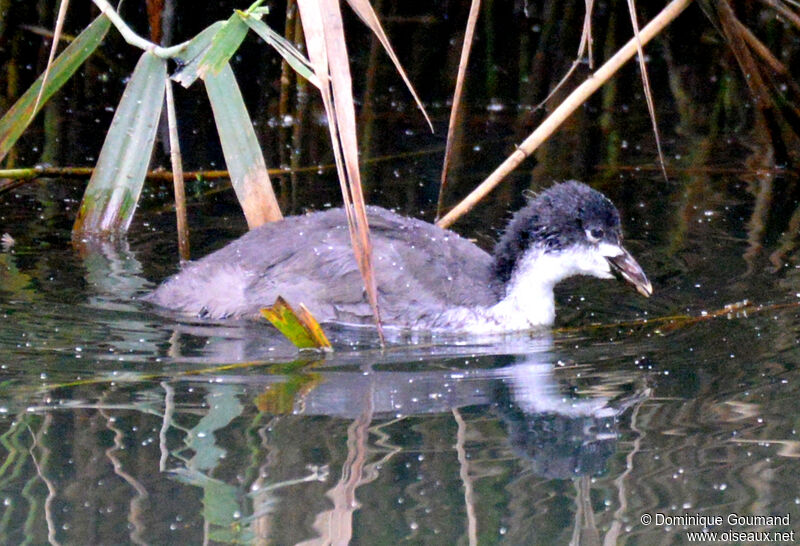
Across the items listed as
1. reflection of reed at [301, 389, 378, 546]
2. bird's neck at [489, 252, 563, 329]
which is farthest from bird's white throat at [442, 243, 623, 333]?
reflection of reed at [301, 389, 378, 546]

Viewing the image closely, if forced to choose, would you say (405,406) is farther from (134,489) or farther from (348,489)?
(134,489)

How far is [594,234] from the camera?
5.66m

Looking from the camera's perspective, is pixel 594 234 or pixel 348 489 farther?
pixel 594 234

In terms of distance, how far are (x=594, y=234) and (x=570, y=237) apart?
12 centimetres

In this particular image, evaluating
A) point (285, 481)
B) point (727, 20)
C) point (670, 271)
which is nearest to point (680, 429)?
point (285, 481)

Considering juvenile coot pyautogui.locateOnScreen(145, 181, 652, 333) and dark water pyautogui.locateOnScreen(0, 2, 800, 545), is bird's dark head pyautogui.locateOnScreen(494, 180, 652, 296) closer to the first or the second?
juvenile coot pyautogui.locateOnScreen(145, 181, 652, 333)

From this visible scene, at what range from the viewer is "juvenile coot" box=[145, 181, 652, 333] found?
5.55m

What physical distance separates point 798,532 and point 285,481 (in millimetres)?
1451

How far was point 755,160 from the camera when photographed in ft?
27.2

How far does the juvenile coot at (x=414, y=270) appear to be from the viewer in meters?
5.55

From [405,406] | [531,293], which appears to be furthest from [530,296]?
[405,406]

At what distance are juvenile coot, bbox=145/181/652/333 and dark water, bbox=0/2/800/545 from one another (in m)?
0.16

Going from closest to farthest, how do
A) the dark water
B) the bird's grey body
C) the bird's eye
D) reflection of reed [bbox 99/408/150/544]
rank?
reflection of reed [bbox 99/408/150/544], the dark water, the bird's grey body, the bird's eye

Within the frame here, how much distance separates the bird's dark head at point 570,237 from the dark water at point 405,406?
23cm
